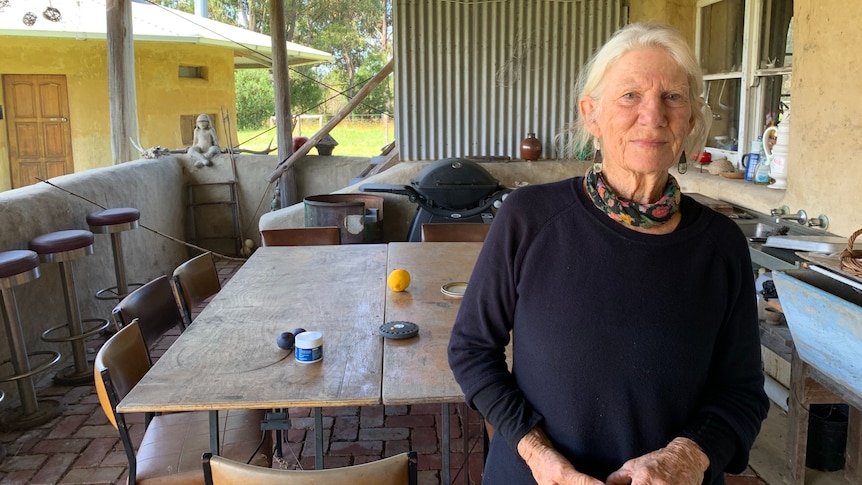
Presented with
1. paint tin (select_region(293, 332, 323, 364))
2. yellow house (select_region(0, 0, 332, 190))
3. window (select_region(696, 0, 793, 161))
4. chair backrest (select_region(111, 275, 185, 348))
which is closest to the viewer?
paint tin (select_region(293, 332, 323, 364))

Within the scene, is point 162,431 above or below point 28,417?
above

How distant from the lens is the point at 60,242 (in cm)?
429

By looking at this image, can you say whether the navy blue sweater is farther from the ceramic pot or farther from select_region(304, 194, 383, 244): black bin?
the ceramic pot

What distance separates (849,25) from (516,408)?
2.74 m

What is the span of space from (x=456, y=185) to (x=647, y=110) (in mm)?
4303

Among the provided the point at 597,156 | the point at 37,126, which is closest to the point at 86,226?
the point at 597,156

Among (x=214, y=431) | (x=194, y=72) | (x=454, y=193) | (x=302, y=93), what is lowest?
(x=214, y=431)

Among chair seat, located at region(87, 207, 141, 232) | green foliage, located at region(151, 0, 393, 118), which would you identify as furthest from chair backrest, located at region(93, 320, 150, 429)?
green foliage, located at region(151, 0, 393, 118)

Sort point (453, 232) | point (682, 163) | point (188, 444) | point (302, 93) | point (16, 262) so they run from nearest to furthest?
1. point (682, 163)
2. point (188, 444)
3. point (16, 262)
4. point (453, 232)
5. point (302, 93)

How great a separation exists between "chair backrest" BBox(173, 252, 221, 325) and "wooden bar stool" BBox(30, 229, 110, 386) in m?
1.23

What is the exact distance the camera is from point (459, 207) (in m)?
5.79

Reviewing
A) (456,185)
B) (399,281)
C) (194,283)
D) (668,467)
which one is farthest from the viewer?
(456,185)

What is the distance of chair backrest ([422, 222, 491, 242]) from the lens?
185 inches

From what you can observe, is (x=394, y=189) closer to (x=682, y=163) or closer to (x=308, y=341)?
(x=308, y=341)
